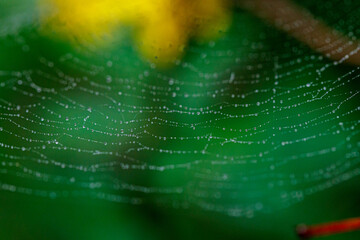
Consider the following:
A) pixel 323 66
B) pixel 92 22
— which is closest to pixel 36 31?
pixel 92 22

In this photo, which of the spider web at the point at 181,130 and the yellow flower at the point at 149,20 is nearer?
the spider web at the point at 181,130

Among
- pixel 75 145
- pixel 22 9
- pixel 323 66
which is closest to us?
pixel 75 145

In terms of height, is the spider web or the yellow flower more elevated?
the yellow flower

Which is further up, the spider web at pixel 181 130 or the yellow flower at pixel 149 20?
the yellow flower at pixel 149 20

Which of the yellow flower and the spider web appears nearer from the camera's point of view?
the spider web

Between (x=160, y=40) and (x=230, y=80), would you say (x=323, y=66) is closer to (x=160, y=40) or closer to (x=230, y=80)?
(x=230, y=80)
